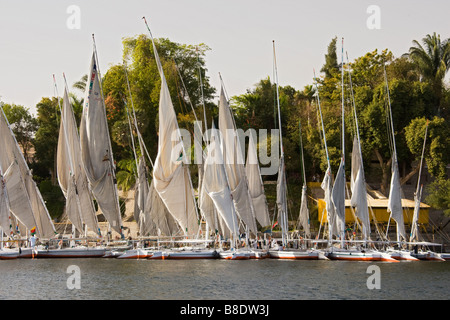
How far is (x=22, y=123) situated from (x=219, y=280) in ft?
159

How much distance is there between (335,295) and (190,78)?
137ft

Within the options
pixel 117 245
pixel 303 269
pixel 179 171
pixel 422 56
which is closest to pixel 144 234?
pixel 117 245

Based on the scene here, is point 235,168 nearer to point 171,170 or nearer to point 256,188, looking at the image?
point 256,188

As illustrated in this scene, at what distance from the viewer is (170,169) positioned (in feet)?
189

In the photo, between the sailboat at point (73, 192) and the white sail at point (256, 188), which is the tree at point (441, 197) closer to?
the white sail at point (256, 188)

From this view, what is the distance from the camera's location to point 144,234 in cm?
6153

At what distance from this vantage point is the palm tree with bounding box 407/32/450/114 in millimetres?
74500

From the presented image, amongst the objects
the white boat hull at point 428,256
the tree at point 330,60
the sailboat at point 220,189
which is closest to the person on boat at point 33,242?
the sailboat at point 220,189

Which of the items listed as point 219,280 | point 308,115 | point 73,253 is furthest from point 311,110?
point 219,280

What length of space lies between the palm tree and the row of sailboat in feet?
61.4

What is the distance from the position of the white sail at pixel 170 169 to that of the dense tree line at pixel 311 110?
1018 centimetres

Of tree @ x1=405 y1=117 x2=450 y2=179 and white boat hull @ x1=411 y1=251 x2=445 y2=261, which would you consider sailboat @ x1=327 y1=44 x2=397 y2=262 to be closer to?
white boat hull @ x1=411 y1=251 x2=445 y2=261

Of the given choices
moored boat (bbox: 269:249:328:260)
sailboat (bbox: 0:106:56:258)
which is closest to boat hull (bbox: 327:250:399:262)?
moored boat (bbox: 269:249:328:260)
